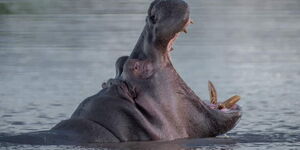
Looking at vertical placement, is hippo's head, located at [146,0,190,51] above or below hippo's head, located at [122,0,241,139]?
above

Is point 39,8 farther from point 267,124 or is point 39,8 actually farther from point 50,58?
point 267,124

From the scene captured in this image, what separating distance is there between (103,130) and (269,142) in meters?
1.26

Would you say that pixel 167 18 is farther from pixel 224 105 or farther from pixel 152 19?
pixel 224 105

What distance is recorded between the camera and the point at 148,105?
720 centimetres

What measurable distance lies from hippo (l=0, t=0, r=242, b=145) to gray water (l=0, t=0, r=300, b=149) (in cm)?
9

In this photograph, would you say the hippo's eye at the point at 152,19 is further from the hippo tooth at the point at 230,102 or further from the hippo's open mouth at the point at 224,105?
the hippo tooth at the point at 230,102

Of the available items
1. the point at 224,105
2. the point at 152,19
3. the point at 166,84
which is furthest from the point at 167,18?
the point at 224,105

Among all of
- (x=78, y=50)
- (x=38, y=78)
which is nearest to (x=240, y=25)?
(x=78, y=50)

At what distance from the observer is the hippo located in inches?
282

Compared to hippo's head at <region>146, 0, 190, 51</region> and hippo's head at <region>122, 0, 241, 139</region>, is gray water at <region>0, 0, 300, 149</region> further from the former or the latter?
hippo's head at <region>146, 0, 190, 51</region>

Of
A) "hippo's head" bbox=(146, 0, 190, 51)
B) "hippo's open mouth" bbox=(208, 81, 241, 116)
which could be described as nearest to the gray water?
"hippo's open mouth" bbox=(208, 81, 241, 116)

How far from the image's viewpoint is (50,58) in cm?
1248

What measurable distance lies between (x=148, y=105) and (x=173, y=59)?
16.2 ft

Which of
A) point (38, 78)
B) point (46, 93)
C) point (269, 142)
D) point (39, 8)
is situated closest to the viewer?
point (269, 142)
